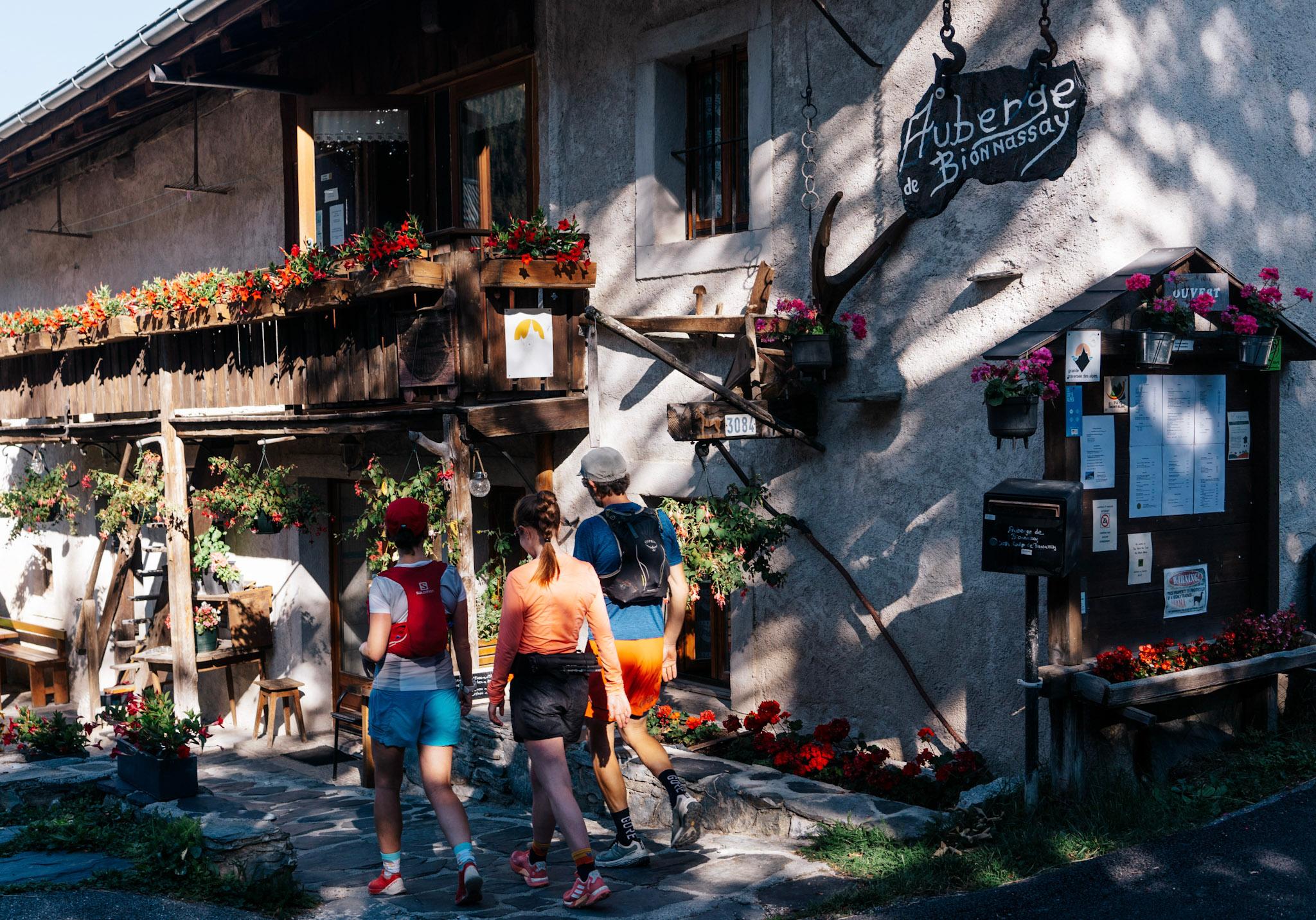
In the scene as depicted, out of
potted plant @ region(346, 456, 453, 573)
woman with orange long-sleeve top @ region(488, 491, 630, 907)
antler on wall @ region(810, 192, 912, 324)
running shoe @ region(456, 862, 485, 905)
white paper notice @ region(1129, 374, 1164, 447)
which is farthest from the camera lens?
potted plant @ region(346, 456, 453, 573)

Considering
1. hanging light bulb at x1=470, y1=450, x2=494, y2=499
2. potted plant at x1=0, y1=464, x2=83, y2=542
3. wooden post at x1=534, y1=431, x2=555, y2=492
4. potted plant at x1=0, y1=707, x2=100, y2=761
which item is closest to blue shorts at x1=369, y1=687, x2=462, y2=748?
hanging light bulb at x1=470, y1=450, x2=494, y2=499

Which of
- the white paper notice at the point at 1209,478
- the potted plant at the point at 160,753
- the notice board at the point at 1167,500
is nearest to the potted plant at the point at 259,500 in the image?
the potted plant at the point at 160,753

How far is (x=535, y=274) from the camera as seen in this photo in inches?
343

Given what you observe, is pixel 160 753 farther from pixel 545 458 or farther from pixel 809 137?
pixel 809 137

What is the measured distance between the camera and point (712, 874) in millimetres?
5551

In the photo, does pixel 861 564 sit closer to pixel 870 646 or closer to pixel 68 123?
pixel 870 646

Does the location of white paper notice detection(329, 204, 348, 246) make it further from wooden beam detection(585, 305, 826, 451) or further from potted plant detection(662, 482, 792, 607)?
potted plant detection(662, 482, 792, 607)

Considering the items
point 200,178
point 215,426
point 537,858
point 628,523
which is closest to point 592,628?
point 628,523

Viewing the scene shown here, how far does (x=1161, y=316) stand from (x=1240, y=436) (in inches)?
44.3

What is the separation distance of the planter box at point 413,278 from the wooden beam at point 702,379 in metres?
1.02

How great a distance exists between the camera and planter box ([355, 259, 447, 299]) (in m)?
8.52

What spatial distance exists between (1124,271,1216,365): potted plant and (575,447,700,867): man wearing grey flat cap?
2.31 meters

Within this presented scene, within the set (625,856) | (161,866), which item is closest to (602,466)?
(625,856)

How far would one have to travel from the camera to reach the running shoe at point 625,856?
5656mm
